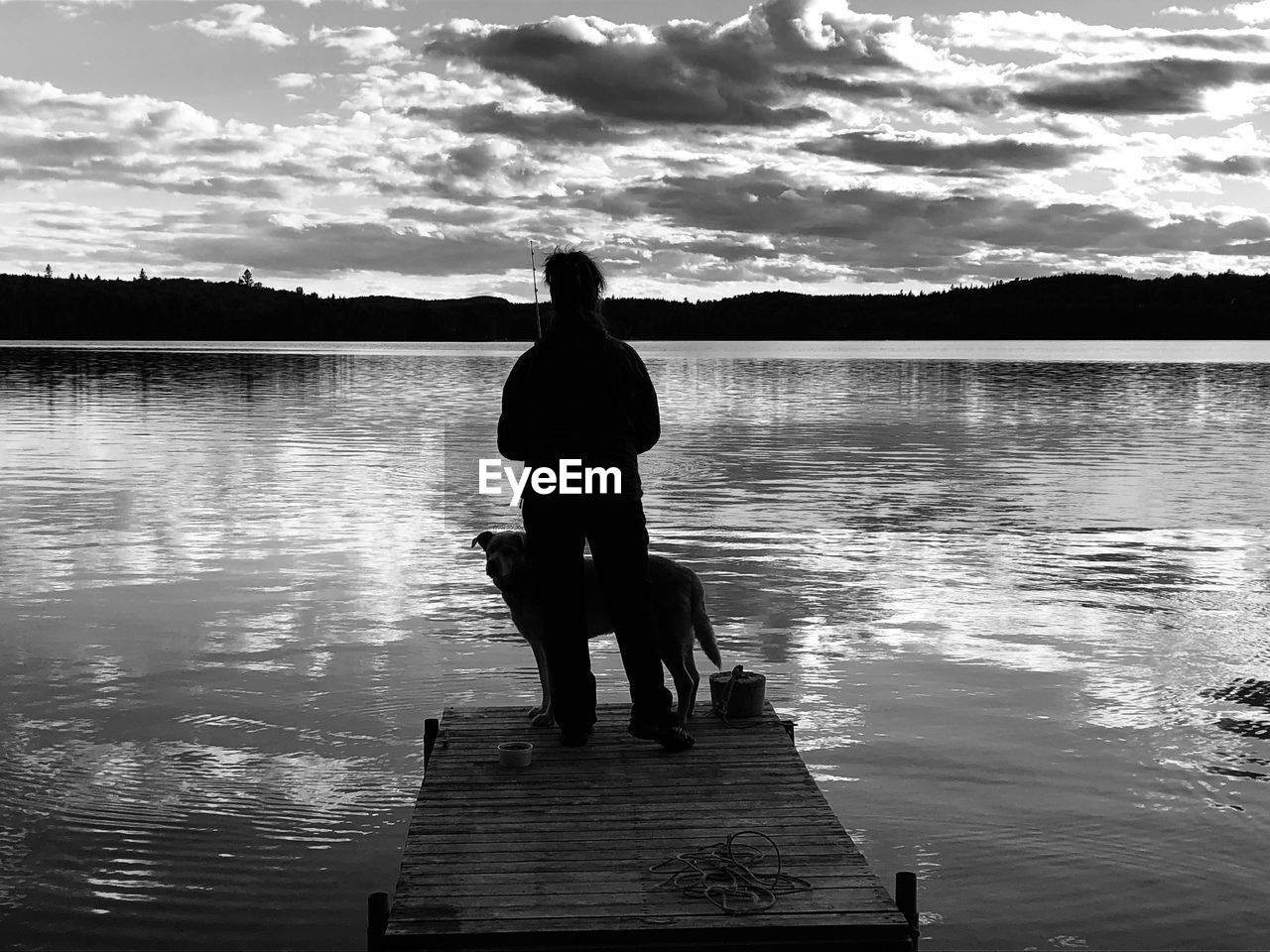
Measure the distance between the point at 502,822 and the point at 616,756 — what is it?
47.2 inches

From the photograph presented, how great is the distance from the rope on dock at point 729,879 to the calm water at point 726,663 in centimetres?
157

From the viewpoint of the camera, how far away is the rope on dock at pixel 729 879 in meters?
5.48

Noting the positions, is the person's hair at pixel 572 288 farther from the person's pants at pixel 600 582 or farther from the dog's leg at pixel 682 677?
the dog's leg at pixel 682 677

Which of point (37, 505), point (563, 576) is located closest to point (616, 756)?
point (563, 576)

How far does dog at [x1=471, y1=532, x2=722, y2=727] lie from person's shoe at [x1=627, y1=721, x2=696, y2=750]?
25 cm

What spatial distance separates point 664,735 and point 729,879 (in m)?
1.87

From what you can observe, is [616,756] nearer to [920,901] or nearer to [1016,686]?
[920,901]

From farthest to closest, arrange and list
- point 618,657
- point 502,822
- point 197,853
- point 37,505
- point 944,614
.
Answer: point 37,505 < point 944,614 < point 618,657 < point 197,853 < point 502,822

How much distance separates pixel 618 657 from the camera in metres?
12.3


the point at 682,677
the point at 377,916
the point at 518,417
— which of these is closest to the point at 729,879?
the point at 377,916

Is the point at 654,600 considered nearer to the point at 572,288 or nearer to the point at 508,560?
the point at 508,560

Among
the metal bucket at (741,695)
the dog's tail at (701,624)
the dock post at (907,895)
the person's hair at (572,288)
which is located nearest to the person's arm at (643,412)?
the person's hair at (572,288)

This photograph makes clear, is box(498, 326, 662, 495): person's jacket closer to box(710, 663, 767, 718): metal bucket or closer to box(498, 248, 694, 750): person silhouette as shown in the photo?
box(498, 248, 694, 750): person silhouette

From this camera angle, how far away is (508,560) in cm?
770
